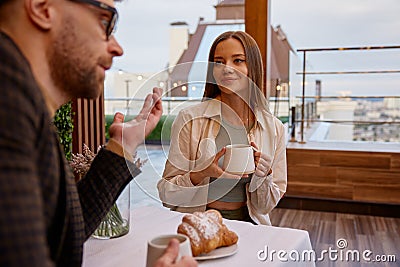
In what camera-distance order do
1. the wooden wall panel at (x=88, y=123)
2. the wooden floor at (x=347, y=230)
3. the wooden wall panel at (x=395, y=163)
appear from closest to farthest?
the wooden wall panel at (x=88, y=123)
the wooden floor at (x=347, y=230)
the wooden wall panel at (x=395, y=163)

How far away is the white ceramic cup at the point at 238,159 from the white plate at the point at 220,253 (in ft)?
0.72

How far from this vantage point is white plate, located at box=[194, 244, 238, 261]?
1008 millimetres

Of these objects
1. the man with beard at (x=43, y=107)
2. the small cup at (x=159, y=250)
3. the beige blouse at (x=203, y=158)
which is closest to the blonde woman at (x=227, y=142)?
the beige blouse at (x=203, y=158)

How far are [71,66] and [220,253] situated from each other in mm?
641

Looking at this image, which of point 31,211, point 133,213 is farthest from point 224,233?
point 31,211

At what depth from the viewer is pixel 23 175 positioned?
420 mm

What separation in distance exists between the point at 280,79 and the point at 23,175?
4692mm

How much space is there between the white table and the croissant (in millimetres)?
41

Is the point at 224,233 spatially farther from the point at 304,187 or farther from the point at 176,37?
the point at 176,37

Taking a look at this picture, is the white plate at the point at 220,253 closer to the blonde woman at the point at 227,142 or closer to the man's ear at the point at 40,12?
the blonde woman at the point at 227,142

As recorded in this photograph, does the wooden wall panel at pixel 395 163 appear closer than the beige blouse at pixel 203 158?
No

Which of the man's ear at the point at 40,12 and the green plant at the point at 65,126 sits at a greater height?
the man's ear at the point at 40,12

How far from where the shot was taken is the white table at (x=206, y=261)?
3.45 feet

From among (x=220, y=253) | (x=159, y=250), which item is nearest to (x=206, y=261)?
(x=220, y=253)
